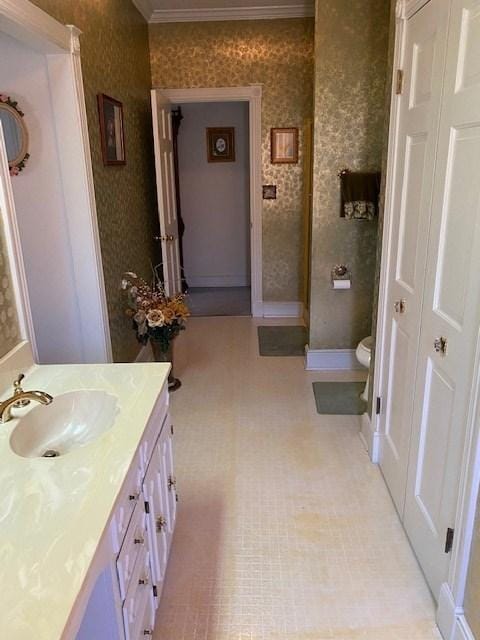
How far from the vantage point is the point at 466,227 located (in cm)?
148

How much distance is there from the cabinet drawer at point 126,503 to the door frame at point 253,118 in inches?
145

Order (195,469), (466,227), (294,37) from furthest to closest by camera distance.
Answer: (294,37), (195,469), (466,227)

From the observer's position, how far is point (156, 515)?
1.62 m

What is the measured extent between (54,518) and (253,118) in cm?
422

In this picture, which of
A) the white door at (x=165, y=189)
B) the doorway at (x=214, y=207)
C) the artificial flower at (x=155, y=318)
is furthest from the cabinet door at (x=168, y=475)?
the doorway at (x=214, y=207)

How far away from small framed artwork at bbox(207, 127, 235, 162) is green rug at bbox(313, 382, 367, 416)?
3.50 m

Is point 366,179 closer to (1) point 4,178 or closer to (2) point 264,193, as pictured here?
(2) point 264,193

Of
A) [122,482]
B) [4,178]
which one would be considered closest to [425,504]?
[122,482]

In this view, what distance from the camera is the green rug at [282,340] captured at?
411 cm

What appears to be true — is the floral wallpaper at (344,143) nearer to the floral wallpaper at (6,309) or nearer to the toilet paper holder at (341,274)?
the toilet paper holder at (341,274)

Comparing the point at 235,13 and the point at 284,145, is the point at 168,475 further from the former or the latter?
the point at 235,13

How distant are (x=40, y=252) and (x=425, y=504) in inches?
85.0

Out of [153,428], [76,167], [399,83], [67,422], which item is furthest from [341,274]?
[67,422]

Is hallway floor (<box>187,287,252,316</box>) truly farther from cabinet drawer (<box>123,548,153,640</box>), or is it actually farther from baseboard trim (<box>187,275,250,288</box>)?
cabinet drawer (<box>123,548,153,640</box>)
